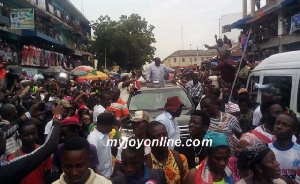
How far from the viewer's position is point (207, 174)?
3336 millimetres

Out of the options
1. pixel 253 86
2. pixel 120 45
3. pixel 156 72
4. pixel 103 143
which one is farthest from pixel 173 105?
pixel 120 45

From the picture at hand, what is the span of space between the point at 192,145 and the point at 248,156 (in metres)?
Result: 1.40

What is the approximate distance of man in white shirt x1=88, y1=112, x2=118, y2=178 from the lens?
445 centimetres

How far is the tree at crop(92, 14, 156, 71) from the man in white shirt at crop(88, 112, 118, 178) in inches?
1725

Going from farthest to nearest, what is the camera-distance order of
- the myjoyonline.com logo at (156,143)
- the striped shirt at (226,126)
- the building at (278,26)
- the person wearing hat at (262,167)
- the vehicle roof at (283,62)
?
the building at (278,26) < the vehicle roof at (283,62) < the striped shirt at (226,126) < the myjoyonline.com logo at (156,143) < the person wearing hat at (262,167)

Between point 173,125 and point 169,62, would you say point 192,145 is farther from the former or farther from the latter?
point 169,62

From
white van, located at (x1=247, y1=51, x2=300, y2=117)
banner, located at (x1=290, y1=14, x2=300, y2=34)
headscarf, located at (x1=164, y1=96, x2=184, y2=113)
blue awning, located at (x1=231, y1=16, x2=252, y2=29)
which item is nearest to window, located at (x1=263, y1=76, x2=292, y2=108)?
white van, located at (x1=247, y1=51, x2=300, y2=117)

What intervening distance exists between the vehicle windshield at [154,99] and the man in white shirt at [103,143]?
3.70 m

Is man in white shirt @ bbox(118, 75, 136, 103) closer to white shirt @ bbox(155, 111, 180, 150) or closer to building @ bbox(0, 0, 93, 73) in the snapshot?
white shirt @ bbox(155, 111, 180, 150)

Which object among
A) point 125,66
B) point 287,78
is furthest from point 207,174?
point 125,66

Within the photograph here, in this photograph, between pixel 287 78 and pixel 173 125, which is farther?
pixel 287 78

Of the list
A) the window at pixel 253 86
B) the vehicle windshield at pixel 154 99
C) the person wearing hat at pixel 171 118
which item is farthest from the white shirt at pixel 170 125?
the window at pixel 253 86

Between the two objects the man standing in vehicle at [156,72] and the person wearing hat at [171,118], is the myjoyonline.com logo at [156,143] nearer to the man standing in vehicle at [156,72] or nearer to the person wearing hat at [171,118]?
the person wearing hat at [171,118]

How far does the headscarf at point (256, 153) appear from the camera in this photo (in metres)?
3.13
